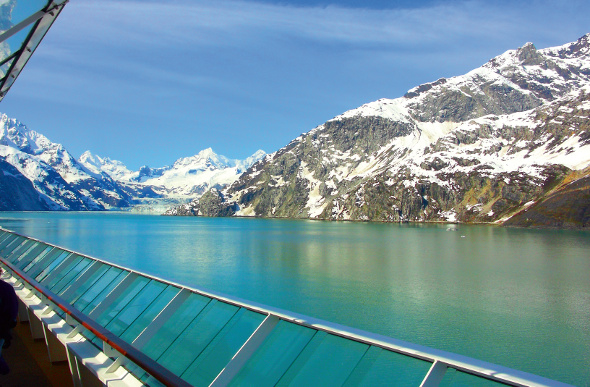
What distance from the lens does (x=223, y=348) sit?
7.17m

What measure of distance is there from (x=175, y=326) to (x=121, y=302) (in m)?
2.24

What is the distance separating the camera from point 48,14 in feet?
28.4

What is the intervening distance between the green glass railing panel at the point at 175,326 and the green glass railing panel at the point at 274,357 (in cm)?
190

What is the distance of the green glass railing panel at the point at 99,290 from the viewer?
1060cm

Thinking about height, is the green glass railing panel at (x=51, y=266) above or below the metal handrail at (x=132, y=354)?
below

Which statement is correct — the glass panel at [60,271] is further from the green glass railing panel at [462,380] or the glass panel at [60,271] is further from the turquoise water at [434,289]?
the green glass railing panel at [462,380]

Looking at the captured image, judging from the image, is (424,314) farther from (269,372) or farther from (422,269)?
(269,372)

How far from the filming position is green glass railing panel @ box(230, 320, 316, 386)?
616 centimetres

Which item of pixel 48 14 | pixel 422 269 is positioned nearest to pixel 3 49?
pixel 48 14

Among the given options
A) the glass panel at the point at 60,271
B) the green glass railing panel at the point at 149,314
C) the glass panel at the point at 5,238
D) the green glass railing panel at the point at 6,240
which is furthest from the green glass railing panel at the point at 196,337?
the glass panel at the point at 5,238

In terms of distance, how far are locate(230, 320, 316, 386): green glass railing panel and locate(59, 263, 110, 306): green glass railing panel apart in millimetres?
6745

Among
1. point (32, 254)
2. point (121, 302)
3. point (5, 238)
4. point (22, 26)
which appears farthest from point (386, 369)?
point (5, 238)

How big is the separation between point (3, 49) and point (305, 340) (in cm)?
917

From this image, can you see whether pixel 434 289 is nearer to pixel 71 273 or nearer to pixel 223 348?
pixel 71 273
